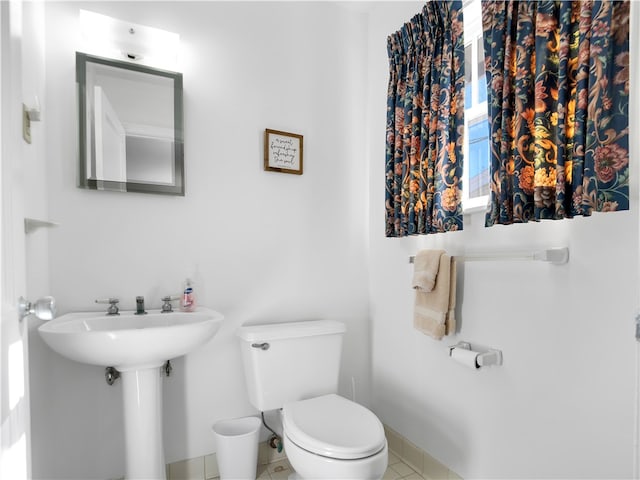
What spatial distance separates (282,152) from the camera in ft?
6.76

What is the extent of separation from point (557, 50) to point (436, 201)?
2.17 feet

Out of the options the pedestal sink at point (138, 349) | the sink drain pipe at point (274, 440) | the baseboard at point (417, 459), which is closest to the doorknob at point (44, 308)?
the pedestal sink at point (138, 349)

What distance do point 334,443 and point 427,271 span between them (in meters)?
0.78

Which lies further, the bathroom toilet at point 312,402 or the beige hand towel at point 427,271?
the beige hand towel at point 427,271

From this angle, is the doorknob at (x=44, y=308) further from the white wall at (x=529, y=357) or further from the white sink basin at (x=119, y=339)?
the white wall at (x=529, y=357)

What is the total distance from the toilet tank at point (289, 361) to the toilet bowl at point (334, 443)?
16cm

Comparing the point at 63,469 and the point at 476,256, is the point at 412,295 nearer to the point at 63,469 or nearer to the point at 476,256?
the point at 476,256

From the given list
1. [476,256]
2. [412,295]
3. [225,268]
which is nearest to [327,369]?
[412,295]

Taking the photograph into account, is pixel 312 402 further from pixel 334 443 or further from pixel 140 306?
pixel 140 306

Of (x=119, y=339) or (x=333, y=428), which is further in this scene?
(x=333, y=428)

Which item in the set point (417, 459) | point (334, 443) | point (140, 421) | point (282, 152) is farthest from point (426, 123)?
point (140, 421)

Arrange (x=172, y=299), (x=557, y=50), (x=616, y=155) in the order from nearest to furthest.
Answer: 1. (x=616, y=155)
2. (x=557, y=50)
3. (x=172, y=299)

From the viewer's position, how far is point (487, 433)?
1.58 metres

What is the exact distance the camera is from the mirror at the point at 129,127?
1667 millimetres
